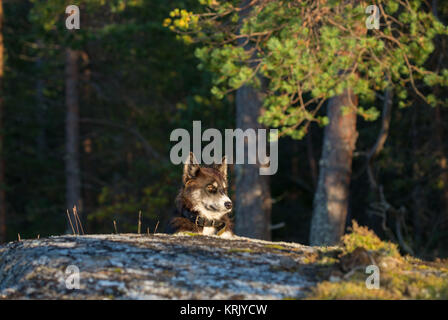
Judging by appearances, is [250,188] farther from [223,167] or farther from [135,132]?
[135,132]

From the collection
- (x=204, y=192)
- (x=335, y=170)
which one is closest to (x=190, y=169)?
(x=204, y=192)

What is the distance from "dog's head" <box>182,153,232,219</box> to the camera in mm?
9594

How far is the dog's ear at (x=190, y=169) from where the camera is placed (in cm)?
975

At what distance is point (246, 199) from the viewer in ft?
53.5

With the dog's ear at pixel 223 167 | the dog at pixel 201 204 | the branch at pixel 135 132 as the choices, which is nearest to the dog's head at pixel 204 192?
the dog at pixel 201 204

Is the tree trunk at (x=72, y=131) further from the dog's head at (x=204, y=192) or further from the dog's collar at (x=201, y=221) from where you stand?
the dog's collar at (x=201, y=221)

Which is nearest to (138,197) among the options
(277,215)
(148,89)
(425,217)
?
(148,89)

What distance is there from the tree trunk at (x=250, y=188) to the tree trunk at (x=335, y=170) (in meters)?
1.52

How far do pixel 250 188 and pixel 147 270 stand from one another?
9.85m

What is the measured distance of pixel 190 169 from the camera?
9.80m

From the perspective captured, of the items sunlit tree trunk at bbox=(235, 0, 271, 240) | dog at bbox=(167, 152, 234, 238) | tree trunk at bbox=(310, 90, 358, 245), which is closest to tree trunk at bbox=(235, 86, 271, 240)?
sunlit tree trunk at bbox=(235, 0, 271, 240)

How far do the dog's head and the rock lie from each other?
1738 millimetres

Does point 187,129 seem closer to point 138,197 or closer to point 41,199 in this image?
point 138,197

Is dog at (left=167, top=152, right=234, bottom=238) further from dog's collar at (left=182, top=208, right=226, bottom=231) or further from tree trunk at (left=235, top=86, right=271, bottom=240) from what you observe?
tree trunk at (left=235, top=86, right=271, bottom=240)
